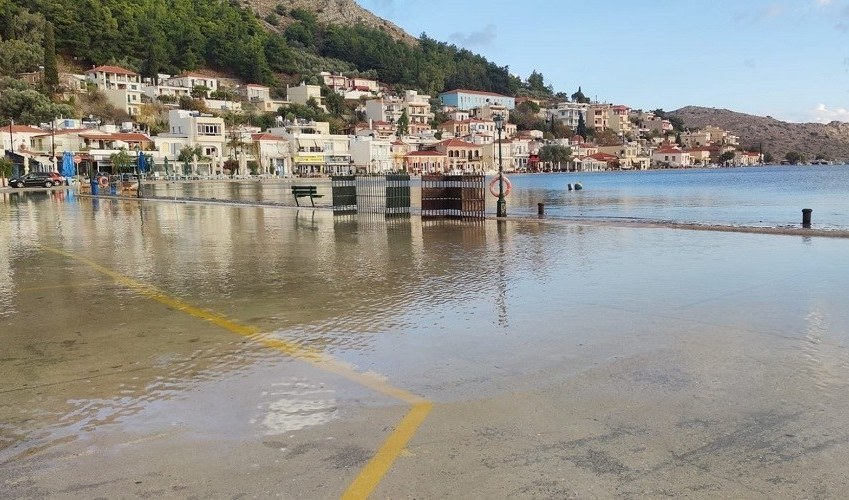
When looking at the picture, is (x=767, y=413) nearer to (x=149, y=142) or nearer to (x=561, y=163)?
(x=149, y=142)

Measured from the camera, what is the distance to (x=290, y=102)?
143 metres

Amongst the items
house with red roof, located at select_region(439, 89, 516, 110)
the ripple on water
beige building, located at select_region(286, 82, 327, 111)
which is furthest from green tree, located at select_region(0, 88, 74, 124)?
house with red roof, located at select_region(439, 89, 516, 110)

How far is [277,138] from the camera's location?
108 m

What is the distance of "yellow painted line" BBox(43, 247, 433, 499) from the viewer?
373 cm

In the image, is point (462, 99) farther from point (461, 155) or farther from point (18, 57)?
point (18, 57)

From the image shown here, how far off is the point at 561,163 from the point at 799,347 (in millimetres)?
169318

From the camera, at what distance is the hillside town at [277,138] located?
81.3 m

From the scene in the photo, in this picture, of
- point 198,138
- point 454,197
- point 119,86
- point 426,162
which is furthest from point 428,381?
point 119,86

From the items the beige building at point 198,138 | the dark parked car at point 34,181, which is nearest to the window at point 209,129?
the beige building at point 198,138

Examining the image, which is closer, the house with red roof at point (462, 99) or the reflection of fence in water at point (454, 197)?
the reflection of fence in water at point (454, 197)

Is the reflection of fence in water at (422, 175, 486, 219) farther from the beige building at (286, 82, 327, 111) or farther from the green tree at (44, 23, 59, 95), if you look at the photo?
the beige building at (286, 82, 327, 111)

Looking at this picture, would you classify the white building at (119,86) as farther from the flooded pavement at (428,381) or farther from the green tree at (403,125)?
the flooded pavement at (428,381)

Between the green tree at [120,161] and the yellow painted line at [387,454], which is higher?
the green tree at [120,161]

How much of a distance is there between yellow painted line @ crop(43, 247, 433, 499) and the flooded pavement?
22mm
